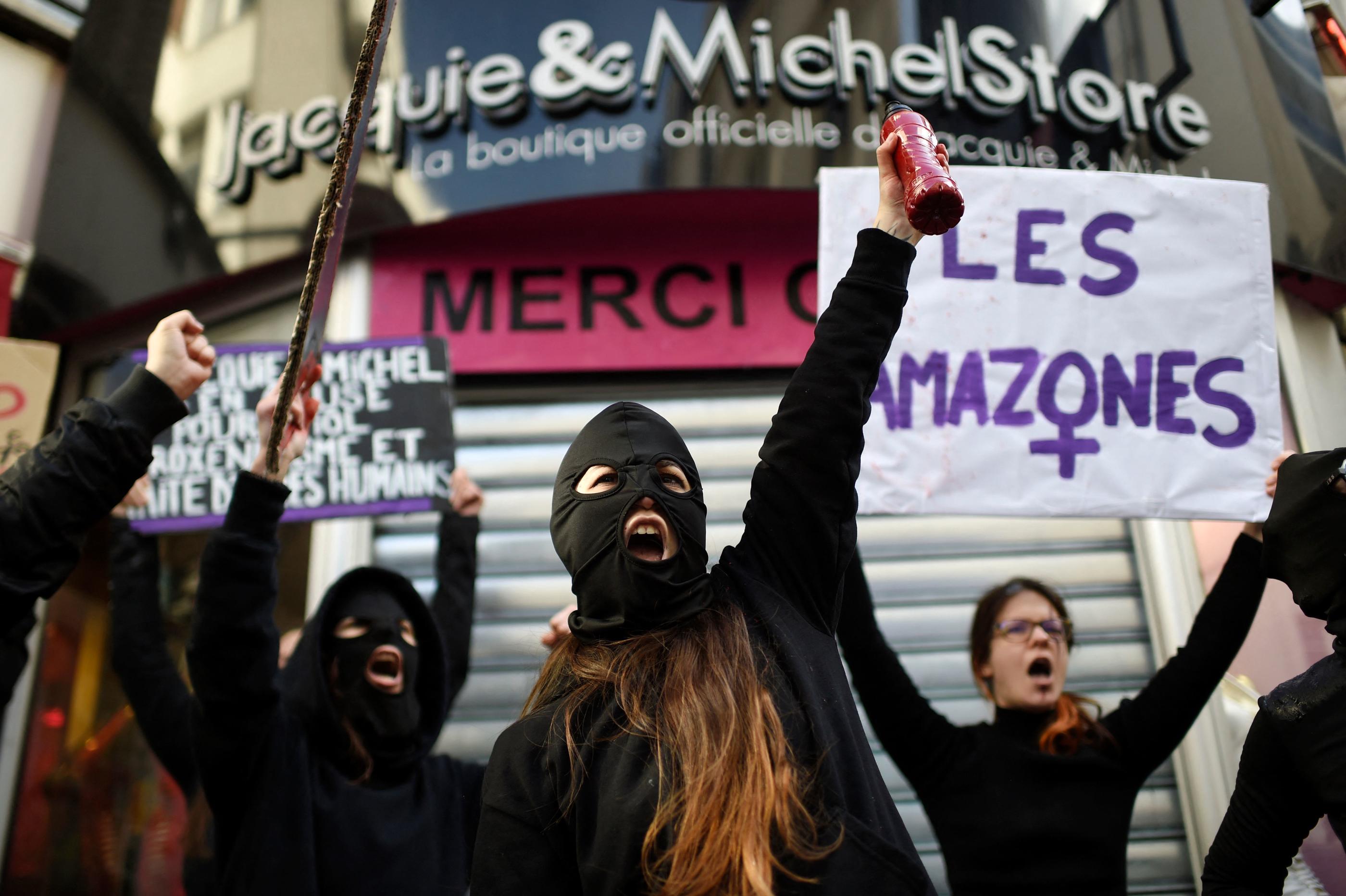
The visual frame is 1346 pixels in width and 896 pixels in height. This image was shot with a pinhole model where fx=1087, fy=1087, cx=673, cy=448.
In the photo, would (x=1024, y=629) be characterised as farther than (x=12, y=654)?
Yes

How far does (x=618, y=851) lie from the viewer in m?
1.57

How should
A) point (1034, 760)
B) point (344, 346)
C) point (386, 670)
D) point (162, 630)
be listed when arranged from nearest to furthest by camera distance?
point (1034, 760)
point (386, 670)
point (162, 630)
point (344, 346)

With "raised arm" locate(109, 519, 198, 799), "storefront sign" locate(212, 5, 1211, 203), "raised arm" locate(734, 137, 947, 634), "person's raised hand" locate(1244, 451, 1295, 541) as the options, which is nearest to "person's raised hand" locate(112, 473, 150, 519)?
"raised arm" locate(109, 519, 198, 799)

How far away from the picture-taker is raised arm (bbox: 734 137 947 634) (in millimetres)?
1847

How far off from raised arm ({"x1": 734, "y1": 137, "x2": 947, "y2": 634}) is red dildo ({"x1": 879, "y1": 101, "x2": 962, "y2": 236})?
78 mm

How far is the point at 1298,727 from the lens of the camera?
6.32 feet

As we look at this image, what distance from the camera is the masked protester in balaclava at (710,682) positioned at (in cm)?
154

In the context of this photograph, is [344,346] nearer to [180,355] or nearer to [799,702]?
[180,355]

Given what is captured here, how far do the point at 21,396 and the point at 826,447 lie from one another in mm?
3236

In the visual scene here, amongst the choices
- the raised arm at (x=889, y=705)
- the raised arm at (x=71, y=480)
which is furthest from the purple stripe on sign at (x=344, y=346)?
the raised arm at (x=889, y=705)

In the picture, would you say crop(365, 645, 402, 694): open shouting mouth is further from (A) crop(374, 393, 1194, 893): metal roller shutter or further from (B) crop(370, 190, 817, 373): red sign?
(B) crop(370, 190, 817, 373): red sign

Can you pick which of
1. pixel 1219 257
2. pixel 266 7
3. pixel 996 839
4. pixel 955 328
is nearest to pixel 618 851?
pixel 996 839

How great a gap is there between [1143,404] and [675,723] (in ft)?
6.81

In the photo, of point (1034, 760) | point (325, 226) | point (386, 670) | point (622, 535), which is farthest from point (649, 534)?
point (386, 670)
